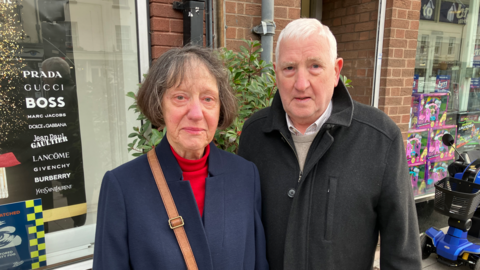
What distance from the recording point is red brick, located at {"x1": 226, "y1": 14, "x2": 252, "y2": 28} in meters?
3.04

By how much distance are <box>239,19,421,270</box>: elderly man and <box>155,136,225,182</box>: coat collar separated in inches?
13.8

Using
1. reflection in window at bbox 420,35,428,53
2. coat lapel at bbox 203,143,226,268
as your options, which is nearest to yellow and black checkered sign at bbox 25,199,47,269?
coat lapel at bbox 203,143,226,268

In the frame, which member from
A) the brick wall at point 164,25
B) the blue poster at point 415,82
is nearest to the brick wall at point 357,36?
the blue poster at point 415,82

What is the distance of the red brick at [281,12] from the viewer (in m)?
3.26

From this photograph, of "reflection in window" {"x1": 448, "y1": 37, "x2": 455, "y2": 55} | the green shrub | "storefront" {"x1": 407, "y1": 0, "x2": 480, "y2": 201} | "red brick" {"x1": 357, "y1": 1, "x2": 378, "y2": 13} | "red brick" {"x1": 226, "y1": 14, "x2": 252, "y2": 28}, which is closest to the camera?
the green shrub

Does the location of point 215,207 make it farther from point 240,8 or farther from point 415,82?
point 415,82

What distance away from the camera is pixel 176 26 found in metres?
2.90

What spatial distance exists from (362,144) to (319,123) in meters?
A: 0.22

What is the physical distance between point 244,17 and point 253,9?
0.43 ft

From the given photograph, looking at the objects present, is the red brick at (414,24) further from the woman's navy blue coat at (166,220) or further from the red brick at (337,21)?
the woman's navy blue coat at (166,220)

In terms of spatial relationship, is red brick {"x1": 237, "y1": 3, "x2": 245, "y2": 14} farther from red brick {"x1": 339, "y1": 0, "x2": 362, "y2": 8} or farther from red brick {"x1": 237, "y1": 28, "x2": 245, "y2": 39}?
red brick {"x1": 339, "y1": 0, "x2": 362, "y2": 8}

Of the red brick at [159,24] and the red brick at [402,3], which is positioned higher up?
the red brick at [402,3]

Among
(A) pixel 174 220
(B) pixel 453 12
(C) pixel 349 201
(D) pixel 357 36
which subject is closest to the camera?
(A) pixel 174 220

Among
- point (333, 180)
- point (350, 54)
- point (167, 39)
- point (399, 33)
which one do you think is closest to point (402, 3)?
point (399, 33)
